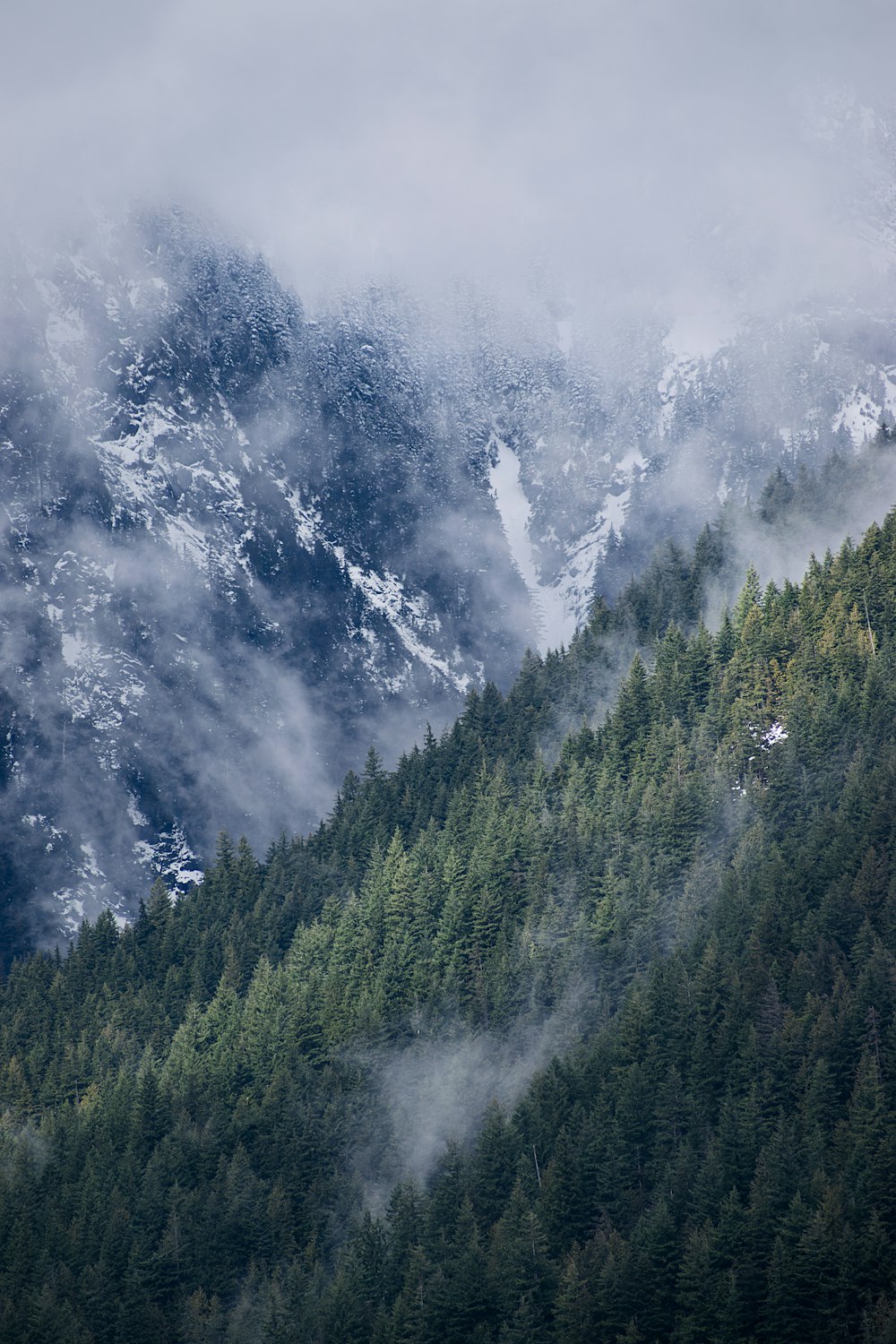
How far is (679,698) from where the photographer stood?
148000 millimetres

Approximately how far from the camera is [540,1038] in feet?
388

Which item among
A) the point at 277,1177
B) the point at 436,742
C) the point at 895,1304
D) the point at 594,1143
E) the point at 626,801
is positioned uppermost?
the point at 436,742

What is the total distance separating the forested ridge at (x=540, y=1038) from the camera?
8950 centimetres

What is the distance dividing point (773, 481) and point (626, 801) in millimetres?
73958

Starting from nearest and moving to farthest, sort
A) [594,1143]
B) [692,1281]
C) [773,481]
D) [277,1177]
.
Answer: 1. [692,1281]
2. [594,1143]
3. [277,1177]
4. [773,481]

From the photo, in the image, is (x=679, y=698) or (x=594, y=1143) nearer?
(x=594, y=1143)

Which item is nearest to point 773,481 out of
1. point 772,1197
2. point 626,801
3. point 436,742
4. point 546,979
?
point 436,742

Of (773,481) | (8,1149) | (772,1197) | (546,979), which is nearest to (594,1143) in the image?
(772,1197)

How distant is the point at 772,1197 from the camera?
86375 millimetres

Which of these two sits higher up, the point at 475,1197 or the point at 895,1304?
the point at 475,1197

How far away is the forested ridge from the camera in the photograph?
89.5m

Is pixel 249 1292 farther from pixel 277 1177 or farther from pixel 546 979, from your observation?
pixel 546 979

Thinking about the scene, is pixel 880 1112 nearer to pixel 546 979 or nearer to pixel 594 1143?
pixel 594 1143

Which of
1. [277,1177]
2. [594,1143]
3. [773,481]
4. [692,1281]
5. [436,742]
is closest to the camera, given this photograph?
[692,1281]
